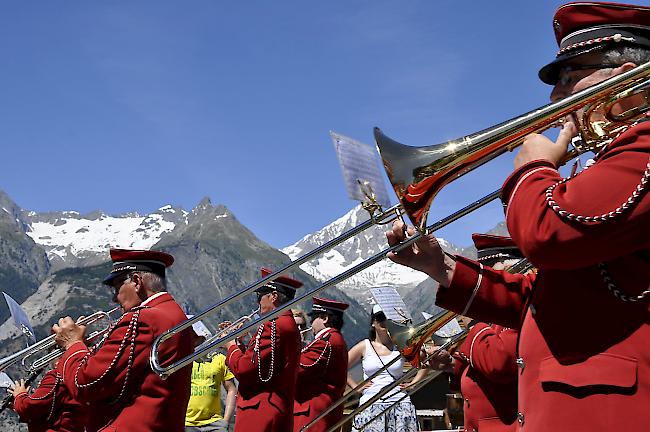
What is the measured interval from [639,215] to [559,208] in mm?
190

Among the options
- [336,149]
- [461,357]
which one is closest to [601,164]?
[336,149]

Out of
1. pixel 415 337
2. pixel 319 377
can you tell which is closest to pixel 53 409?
pixel 319 377

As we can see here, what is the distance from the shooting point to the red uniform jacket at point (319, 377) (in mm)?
7809

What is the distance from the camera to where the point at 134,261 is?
542 centimetres

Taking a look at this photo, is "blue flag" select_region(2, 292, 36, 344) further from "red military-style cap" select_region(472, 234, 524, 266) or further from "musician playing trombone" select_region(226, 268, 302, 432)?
"red military-style cap" select_region(472, 234, 524, 266)

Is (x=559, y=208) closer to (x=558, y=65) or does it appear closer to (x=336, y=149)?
(x=558, y=65)

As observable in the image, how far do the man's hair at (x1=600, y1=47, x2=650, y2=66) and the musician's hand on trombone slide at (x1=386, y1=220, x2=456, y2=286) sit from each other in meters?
0.79

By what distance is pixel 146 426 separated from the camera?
15.3 ft

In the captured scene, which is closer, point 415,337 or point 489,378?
point 415,337

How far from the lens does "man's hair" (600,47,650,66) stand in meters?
2.47

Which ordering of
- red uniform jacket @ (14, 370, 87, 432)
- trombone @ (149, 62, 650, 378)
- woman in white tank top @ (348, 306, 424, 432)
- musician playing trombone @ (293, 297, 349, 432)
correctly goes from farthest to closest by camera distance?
musician playing trombone @ (293, 297, 349, 432), woman in white tank top @ (348, 306, 424, 432), red uniform jacket @ (14, 370, 87, 432), trombone @ (149, 62, 650, 378)

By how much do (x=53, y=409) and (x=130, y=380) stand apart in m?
2.18

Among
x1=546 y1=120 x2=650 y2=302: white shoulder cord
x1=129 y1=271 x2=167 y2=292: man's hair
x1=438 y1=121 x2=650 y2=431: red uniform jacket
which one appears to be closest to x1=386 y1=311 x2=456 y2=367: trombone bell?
x1=129 y1=271 x2=167 y2=292: man's hair

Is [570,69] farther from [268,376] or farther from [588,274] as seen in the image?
[268,376]
